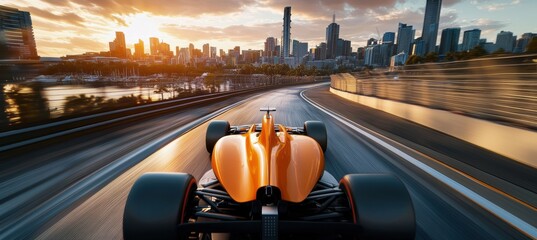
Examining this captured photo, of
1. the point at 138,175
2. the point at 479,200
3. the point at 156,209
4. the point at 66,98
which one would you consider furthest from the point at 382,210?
the point at 66,98

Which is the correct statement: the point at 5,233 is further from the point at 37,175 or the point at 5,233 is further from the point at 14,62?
the point at 14,62

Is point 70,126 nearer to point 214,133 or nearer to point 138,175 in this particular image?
point 138,175

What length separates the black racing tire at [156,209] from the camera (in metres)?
1.84

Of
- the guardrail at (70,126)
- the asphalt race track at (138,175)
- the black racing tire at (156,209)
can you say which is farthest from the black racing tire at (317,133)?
the guardrail at (70,126)

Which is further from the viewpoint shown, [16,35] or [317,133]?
[16,35]

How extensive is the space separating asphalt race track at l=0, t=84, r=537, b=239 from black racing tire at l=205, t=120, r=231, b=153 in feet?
0.83

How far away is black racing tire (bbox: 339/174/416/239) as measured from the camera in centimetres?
185

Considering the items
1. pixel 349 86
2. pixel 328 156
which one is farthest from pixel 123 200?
→ pixel 349 86

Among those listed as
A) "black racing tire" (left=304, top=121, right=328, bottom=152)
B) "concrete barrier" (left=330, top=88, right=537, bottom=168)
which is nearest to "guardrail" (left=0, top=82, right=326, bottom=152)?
"black racing tire" (left=304, top=121, right=328, bottom=152)

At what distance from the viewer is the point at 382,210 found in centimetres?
189

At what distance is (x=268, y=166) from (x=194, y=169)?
223 centimetres

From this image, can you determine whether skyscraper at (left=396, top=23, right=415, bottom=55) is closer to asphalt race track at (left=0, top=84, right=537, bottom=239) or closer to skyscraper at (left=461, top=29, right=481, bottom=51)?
skyscraper at (left=461, top=29, right=481, bottom=51)

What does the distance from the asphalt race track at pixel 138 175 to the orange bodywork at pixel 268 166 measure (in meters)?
1.09

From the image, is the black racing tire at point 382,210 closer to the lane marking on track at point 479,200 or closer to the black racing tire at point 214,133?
the lane marking on track at point 479,200
